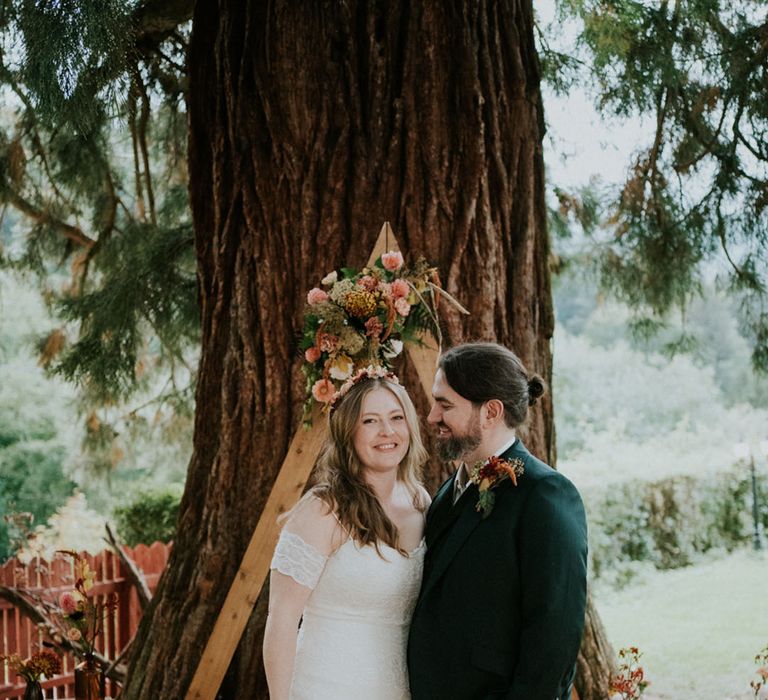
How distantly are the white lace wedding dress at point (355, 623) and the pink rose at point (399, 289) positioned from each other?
932 millimetres

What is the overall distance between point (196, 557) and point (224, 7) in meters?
2.44

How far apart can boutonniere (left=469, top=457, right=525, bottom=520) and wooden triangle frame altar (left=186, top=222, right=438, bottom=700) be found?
118cm

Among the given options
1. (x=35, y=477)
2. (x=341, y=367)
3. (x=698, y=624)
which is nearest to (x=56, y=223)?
(x=341, y=367)

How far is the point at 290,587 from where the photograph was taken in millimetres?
2918

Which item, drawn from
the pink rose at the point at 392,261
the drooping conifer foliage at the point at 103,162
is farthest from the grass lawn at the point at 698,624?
the pink rose at the point at 392,261

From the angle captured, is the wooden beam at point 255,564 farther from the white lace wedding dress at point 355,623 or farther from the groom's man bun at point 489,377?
the groom's man bun at point 489,377

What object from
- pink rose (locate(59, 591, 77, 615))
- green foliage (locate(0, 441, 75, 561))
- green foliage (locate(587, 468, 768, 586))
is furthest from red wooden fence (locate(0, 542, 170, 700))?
green foliage (locate(0, 441, 75, 561))

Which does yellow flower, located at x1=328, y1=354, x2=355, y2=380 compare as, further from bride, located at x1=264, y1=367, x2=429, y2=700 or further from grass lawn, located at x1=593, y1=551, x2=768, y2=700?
grass lawn, located at x1=593, y1=551, x2=768, y2=700

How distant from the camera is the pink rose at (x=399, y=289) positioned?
352 cm

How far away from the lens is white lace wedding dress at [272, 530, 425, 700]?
2979mm

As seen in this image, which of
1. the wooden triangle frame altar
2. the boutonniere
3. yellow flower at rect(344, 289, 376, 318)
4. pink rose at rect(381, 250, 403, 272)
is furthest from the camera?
the wooden triangle frame altar

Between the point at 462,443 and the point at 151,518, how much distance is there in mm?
7979

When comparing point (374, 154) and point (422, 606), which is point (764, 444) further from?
point (422, 606)

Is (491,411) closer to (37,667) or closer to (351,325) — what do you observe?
(351,325)
